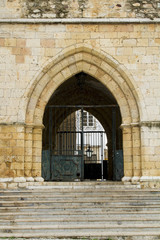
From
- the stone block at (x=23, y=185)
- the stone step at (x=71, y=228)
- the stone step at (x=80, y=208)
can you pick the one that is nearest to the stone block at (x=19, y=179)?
the stone block at (x=23, y=185)

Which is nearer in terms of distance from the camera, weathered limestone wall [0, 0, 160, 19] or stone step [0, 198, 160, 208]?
stone step [0, 198, 160, 208]

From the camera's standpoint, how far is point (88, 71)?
31.1 feet

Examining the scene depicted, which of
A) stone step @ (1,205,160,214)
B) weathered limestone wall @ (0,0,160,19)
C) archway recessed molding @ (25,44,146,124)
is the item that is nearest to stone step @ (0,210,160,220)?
stone step @ (1,205,160,214)

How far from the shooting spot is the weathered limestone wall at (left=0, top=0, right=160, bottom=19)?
9.39 m

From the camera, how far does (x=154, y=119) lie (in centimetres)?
898

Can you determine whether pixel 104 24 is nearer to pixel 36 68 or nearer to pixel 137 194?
pixel 36 68

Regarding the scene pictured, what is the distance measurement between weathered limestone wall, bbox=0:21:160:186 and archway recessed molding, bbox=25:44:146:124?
2.3 inches

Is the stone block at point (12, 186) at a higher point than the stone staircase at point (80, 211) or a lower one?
higher

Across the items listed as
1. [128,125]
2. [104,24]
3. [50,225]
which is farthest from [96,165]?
[50,225]

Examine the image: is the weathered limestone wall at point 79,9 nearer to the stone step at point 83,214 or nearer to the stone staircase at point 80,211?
the stone staircase at point 80,211

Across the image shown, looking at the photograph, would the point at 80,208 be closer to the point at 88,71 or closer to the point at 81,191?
the point at 81,191

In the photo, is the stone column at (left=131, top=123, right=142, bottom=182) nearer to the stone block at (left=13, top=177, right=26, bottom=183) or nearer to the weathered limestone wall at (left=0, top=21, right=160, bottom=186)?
the weathered limestone wall at (left=0, top=21, right=160, bottom=186)

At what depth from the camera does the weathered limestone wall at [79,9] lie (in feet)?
30.8

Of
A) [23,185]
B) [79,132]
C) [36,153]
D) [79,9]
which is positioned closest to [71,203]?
[23,185]
